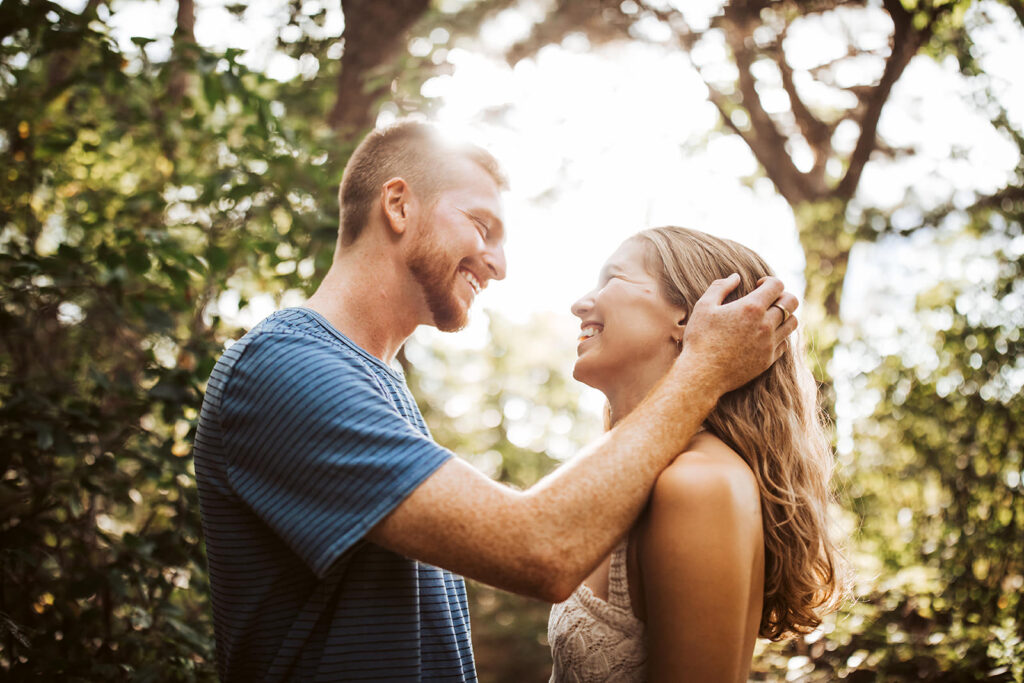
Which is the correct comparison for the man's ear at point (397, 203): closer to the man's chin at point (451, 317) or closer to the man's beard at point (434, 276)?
the man's beard at point (434, 276)

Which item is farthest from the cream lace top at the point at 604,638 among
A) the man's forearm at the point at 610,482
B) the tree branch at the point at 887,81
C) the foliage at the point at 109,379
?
the tree branch at the point at 887,81

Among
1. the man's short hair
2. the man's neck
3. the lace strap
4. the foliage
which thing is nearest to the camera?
the lace strap

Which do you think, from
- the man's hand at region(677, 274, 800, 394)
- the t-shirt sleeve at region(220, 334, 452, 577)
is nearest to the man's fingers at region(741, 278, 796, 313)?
the man's hand at region(677, 274, 800, 394)

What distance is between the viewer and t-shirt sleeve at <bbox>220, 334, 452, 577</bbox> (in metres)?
1.42

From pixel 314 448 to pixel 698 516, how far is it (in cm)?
94

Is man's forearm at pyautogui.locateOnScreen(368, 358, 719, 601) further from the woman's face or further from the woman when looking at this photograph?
the woman's face

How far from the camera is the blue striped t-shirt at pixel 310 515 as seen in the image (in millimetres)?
1441

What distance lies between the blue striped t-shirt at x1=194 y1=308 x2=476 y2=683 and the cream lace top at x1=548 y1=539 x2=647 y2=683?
0.34 meters

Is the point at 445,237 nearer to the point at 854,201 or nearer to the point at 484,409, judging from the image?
the point at 854,201

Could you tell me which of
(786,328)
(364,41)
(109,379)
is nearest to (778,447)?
(786,328)

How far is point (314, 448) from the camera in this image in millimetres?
1478

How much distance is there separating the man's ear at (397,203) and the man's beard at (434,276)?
0.29 ft

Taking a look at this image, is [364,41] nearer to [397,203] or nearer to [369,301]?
[397,203]

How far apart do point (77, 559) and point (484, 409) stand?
10.7m
